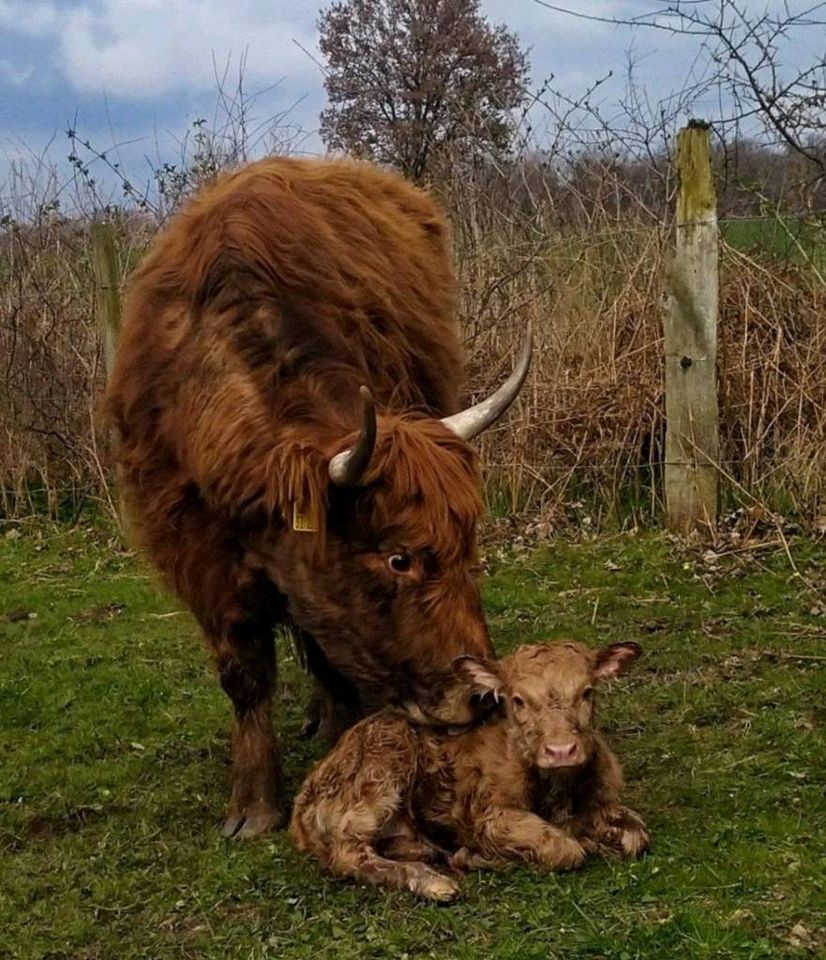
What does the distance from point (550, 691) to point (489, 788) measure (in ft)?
1.20

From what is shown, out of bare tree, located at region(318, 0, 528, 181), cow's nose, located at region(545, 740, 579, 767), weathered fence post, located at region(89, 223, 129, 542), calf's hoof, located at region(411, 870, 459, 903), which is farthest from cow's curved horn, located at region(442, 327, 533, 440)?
bare tree, located at region(318, 0, 528, 181)

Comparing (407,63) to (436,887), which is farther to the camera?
(407,63)

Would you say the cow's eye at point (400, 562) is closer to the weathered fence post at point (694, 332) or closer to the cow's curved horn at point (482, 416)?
the cow's curved horn at point (482, 416)

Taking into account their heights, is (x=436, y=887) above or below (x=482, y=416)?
below

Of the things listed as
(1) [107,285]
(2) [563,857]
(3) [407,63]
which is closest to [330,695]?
(2) [563,857]

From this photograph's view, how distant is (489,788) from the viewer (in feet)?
12.7

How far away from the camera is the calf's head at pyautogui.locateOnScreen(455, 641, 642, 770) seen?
144 inches

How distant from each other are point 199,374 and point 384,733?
1413 mm

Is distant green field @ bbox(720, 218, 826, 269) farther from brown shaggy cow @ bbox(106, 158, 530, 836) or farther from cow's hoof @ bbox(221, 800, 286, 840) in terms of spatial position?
cow's hoof @ bbox(221, 800, 286, 840)

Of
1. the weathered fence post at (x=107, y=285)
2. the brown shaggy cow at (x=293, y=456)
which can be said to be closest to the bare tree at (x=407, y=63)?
the weathered fence post at (x=107, y=285)

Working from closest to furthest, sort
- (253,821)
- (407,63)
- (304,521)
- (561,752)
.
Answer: (561,752), (304,521), (253,821), (407,63)

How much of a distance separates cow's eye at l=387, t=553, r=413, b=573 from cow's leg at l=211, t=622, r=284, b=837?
77cm

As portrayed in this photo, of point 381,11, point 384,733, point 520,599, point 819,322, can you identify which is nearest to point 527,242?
point 819,322

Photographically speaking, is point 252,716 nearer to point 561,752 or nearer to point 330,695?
point 330,695
